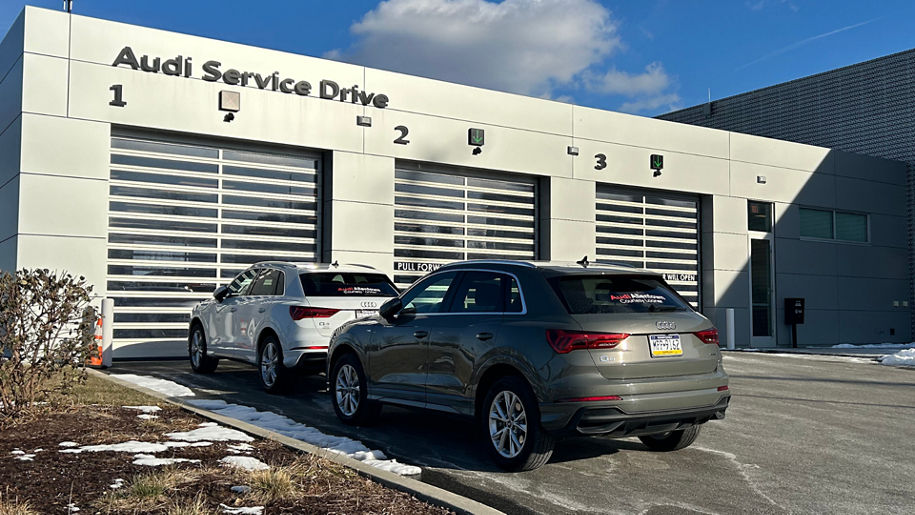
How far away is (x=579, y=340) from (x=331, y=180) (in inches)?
482

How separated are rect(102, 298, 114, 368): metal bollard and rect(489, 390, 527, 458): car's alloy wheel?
9.76 meters

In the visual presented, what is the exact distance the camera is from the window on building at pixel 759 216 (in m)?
24.5

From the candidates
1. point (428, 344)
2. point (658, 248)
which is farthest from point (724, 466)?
point (658, 248)

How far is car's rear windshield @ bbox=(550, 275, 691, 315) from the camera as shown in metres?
6.66

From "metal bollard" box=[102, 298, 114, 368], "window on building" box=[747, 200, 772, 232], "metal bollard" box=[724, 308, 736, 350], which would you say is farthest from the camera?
"window on building" box=[747, 200, 772, 232]

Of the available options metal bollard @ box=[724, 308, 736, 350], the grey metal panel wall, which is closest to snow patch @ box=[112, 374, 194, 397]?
metal bollard @ box=[724, 308, 736, 350]

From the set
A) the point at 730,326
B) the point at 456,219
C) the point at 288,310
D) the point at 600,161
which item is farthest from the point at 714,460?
the point at 730,326

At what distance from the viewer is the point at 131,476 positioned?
570 centimetres

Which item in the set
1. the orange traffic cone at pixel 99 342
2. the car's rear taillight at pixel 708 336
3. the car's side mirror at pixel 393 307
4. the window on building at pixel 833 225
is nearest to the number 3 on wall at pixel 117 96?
the orange traffic cone at pixel 99 342

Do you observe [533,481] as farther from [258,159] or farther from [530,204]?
[530,204]

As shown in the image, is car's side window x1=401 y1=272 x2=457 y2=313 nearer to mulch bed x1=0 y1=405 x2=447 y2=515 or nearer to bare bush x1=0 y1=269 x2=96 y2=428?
mulch bed x1=0 y1=405 x2=447 y2=515

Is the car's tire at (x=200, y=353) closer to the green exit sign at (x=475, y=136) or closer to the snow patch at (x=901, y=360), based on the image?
the green exit sign at (x=475, y=136)

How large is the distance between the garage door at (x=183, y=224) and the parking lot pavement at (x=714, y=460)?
515cm

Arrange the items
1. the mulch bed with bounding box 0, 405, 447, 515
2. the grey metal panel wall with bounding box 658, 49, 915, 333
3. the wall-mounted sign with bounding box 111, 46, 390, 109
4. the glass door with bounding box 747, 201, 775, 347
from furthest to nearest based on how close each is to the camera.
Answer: the grey metal panel wall with bounding box 658, 49, 915, 333 < the glass door with bounding box 747, 201, 775, 347 < the wall-mounted sign with bounding box 111, 46, 390, 109 < the mulch bed with bounding box 0, 405, 447, 515
